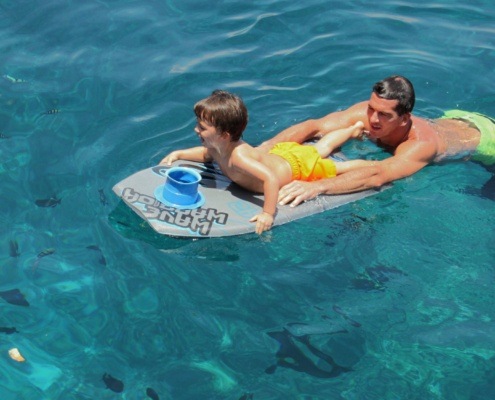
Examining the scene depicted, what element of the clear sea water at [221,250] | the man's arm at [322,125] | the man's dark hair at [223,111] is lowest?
the clear sea water at [221,250]

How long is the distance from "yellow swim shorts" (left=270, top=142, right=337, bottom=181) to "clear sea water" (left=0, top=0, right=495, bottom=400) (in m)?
0.44

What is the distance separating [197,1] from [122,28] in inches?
47.2

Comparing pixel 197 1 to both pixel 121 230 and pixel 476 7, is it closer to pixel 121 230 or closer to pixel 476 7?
pixel 476 7

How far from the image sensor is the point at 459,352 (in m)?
5.91

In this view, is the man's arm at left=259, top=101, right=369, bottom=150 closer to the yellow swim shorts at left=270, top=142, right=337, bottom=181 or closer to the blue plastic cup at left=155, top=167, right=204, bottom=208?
the yellow swim shorts at left=270, top=142, right=337, bottom=181

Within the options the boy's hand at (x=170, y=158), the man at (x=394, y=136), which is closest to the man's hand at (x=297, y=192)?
the man at (x=394, y=136)

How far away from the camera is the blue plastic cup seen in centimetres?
659

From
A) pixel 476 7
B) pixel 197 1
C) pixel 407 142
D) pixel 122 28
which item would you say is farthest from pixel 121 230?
pixel 476 7

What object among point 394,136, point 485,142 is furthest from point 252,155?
point 485,142

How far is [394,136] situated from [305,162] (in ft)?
3.70

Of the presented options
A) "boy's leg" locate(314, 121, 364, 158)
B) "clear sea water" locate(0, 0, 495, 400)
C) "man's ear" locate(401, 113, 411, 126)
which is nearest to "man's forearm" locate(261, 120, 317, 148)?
"boy's leg" locate(314, 121, 364, 158)

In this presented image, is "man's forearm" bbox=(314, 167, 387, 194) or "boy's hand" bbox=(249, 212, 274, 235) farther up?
"man's forearm" bbox=(314, 167, 387, 194)

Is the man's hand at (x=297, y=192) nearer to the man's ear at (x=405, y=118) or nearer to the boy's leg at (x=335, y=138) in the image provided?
the boy's leg at (x=335, y=138)

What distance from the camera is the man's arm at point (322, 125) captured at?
25.2ft
